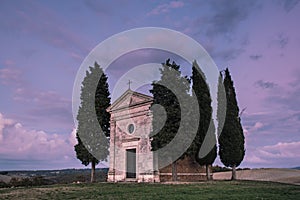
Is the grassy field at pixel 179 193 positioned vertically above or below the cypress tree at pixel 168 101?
below

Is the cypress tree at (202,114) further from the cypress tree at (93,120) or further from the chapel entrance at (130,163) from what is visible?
the cypress tree at (93,120)

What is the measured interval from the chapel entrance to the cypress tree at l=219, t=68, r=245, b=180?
6.45 m

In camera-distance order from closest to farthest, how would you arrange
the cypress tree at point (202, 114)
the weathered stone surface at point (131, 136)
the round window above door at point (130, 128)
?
1. the cypress tree at point (202, 114)
2. the weathered stone surface at point (131, 136)
3. the round window above door at point (130, 128)

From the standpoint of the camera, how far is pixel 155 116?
22.1 m

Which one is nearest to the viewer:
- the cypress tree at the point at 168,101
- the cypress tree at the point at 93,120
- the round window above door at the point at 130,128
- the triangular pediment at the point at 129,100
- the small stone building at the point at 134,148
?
the cypress tree at the point at 168,101

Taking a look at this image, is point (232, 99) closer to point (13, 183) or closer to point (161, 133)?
point (161, 133)

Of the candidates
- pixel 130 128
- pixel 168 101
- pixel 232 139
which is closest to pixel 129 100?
pixel 130 128

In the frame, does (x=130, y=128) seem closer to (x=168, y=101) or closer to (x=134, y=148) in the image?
(x=134, y=148)

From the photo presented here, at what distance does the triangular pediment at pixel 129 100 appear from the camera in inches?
949

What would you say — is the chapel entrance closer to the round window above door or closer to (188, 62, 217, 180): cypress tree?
the round window above door

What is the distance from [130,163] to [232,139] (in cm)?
779

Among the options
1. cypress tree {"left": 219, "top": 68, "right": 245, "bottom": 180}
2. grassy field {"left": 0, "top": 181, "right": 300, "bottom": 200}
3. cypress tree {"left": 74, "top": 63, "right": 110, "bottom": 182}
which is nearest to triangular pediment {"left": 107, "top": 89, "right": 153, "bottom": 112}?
cypress tree {"left": 74, "top": 63, "right": 110, "bottom": 182}

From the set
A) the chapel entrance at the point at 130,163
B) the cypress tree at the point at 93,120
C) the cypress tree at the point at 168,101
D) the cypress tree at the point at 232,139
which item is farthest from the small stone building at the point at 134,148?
the cypress tree at the point at 232,139

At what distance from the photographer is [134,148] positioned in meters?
24.5
